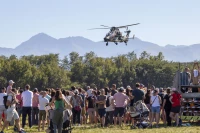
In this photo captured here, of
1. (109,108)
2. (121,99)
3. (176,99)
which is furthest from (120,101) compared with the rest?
(176,99)

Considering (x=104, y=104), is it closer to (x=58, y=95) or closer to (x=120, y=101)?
(x=120, y=101)

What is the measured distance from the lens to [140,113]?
63.6 feet

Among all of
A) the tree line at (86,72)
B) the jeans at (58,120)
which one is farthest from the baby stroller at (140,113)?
the tree line at (86,72)

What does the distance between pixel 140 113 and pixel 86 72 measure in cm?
8481

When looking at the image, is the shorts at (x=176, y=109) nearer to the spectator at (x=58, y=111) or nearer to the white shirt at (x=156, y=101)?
the white shirt at (x=156, y=101)

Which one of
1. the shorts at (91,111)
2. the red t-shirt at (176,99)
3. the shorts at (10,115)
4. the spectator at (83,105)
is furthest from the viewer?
the shorts at (91,111)

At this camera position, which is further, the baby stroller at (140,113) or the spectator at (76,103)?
the spectator at (76,103)

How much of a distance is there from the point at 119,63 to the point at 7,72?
118 ft

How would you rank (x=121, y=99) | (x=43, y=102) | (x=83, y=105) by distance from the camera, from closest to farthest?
(x=43, y=102) → (x=121, y=99) → (x=83, y=105)

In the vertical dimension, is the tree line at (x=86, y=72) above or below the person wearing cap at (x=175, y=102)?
above

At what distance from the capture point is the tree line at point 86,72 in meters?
91.6

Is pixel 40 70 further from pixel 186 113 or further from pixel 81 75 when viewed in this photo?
pixel 186 113

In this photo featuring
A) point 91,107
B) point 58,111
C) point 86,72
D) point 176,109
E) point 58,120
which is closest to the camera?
point 58,111

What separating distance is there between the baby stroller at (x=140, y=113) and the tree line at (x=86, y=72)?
7002 centimetres
